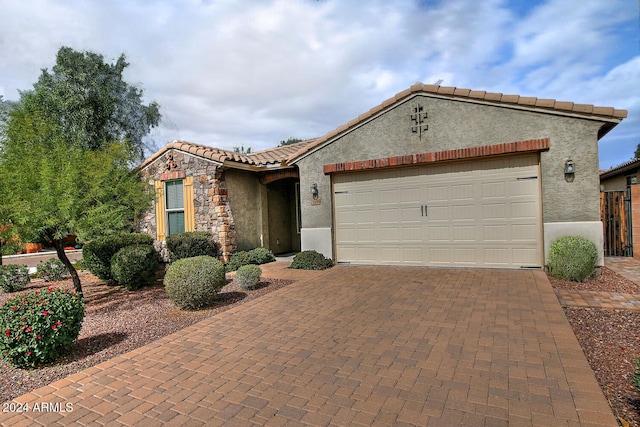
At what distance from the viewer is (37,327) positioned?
376cm

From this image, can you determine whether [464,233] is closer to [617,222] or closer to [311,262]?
[311,262]

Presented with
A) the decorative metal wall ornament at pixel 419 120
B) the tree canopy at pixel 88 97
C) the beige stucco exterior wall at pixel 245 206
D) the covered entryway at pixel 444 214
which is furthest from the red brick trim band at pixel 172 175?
the decorative metal wall ornament at pixel 419 120

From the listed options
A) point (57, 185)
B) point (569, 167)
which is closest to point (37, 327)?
point (57, 185)

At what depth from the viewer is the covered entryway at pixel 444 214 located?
295 inches

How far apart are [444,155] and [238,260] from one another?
257 inches

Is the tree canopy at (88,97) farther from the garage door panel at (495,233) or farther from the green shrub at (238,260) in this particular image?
the garage door panel at (495,233)

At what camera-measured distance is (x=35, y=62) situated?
1667 cm

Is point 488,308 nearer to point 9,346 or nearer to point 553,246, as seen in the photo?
point 553,246

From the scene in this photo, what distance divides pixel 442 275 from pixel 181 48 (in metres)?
11.8

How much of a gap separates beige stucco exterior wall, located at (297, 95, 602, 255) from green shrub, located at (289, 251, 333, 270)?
0.87 meters

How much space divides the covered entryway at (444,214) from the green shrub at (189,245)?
13.4 feet

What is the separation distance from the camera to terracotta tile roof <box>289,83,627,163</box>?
6551mm

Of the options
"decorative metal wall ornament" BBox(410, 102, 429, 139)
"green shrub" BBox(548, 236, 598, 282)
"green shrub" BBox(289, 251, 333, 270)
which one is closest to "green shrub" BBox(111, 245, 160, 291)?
"green shrub" BBox(289, 251, 333, 270)

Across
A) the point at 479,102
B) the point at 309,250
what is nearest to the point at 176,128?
the point at 309,250
